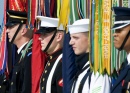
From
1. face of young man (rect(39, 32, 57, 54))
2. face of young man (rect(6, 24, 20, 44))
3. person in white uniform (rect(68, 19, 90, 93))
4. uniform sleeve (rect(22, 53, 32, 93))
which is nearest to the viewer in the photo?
person in white uniform (rect(68, 19, 90, 93))

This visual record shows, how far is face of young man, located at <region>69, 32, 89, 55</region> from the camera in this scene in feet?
14.7

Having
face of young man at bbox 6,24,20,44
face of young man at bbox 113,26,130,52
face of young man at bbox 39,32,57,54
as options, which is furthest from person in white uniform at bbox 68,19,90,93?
face of young man at bbox 6,24,20,44

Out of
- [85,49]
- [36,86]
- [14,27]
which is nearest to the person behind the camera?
[85,49]

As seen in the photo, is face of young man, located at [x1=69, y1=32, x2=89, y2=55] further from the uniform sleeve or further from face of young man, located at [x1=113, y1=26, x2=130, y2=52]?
the uniform sleeve

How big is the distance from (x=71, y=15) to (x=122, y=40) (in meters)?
1.26

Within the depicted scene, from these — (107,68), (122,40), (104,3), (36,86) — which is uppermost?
(104,3)

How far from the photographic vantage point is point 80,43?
176 inches

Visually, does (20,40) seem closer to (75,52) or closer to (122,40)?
(75,52)

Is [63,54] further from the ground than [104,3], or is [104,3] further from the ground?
[104,3]

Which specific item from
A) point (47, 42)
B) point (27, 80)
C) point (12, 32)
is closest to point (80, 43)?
point (47, 42)

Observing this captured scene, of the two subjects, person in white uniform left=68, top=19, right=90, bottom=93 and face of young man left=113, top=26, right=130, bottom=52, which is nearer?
face of young man left=113, top=26, right=130, bottom=52

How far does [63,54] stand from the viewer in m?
4.93

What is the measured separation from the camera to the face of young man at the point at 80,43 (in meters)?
4.48

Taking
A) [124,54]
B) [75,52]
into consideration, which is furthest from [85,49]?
[124,54]
